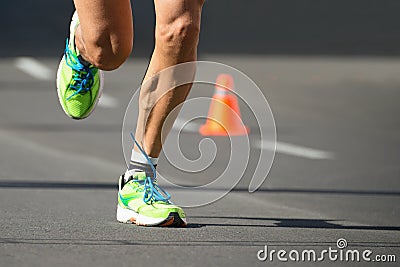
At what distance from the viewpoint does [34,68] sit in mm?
15445

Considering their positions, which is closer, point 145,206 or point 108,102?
point 145,206

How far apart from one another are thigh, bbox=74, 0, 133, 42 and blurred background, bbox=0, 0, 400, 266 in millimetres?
924

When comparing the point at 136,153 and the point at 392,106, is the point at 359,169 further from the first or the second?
the point at 392,106

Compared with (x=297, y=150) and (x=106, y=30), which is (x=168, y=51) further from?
(x=297, y=150)

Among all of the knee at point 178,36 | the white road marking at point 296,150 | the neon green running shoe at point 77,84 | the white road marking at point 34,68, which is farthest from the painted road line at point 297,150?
the white road marking at point 34,68

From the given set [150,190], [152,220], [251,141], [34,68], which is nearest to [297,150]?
[251,141]

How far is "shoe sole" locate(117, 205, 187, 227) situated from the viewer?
5.67 metres

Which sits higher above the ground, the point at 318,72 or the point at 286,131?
the point at 286,131

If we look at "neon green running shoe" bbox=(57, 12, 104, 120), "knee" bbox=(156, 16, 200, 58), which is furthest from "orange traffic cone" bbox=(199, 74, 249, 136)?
"knee" bbox=(156, 16, 200, 58)

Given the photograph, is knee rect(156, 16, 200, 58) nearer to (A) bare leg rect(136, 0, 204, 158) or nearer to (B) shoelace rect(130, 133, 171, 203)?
(A) bare leg rect(136, 0, 204, 158)

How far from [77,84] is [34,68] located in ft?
31.1

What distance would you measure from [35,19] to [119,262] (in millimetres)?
15447

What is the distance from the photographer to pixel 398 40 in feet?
59.5

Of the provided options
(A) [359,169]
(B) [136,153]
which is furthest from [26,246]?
(A) [359,169]
